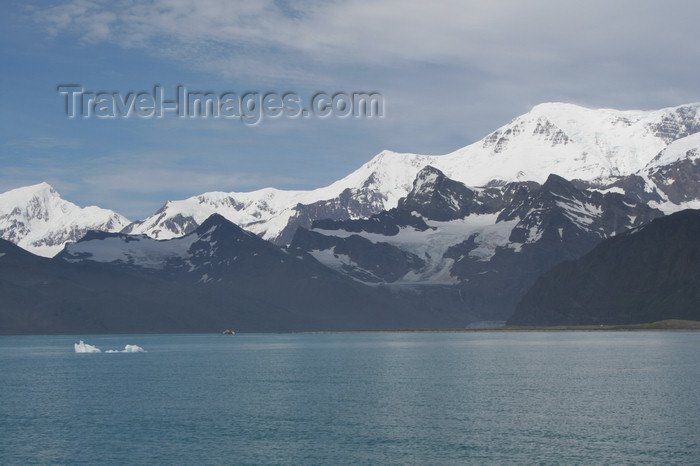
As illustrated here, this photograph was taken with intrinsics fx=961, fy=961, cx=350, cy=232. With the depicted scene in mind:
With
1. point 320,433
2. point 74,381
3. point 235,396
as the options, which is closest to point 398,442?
point 320,433

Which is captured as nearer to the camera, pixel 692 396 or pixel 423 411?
pixel 423 411

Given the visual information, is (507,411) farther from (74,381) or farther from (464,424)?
(74,381)

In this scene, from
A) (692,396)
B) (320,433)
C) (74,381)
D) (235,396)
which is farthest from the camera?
(74,381)

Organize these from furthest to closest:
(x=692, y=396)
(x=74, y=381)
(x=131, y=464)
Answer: (x=74, y=381)
(x=692, y=396)
(x=131, y=464)

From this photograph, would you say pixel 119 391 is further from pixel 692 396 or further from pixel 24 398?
pixel 692 396

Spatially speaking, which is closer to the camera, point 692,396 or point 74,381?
point 692,396

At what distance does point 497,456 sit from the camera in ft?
334

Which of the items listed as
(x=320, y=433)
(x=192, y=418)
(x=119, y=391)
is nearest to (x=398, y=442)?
(x=320, y=433)

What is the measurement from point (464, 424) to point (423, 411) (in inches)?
526

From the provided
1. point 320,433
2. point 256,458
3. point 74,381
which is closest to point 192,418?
point 320,433

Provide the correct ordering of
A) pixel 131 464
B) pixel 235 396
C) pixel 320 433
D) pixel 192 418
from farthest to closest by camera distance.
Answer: pixel 235 396, pixel 192 418, pixel 320 433, pixel 131 464

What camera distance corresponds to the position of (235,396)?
159500 millimetres

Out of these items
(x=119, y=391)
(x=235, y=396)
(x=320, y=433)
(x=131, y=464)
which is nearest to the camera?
(x=131, y=464)

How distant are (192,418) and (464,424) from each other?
1486 inches
